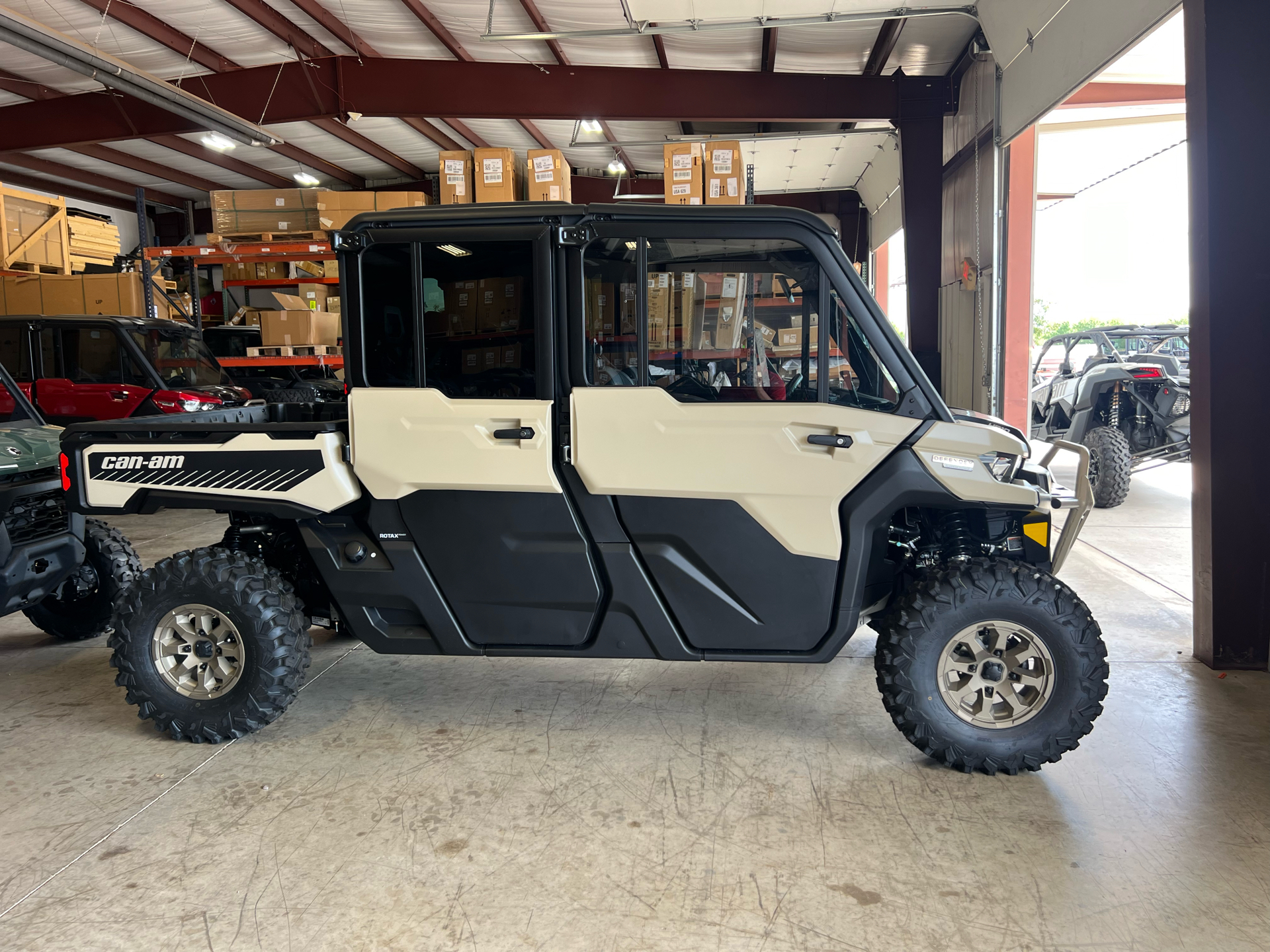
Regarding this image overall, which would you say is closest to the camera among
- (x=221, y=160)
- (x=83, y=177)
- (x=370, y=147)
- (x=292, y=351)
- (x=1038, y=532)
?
(x=1038, y=532)

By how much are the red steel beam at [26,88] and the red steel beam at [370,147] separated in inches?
131

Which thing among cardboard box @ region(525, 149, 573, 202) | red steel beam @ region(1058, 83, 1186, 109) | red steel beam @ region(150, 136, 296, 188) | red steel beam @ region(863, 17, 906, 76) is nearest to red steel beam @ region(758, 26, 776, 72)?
red steel beam @ region(863, 17, 906, 76)

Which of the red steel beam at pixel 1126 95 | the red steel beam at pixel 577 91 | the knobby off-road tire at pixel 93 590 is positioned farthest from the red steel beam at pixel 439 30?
the knobby off-road tire at pixel 93 590

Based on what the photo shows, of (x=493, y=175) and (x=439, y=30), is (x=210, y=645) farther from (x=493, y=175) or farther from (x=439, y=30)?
(x=439, y=30)

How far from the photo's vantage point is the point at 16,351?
905 cm

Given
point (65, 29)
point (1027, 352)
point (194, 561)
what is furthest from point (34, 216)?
point (1027, 352)

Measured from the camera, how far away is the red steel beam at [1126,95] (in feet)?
27.6

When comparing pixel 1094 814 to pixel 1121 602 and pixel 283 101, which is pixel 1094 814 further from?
pixel 283 101

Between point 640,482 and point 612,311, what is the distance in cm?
62

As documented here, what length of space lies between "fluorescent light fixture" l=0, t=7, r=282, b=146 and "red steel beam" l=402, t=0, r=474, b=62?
7.51 feet

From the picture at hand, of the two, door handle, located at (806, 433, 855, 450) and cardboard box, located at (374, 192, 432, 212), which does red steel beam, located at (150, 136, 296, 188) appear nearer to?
cardboard box, located at (374, 192, 432, 212)

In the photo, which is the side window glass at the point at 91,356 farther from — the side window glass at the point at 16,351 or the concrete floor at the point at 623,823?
the concrete floor at the point at 623,823

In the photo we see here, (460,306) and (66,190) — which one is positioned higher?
Answer: (66,190)

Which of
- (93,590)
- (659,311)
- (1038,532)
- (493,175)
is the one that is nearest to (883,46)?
(493,175)
